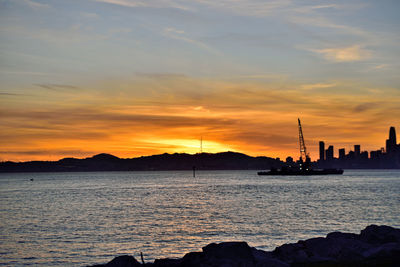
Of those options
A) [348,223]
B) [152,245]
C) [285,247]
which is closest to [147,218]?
[152,245]

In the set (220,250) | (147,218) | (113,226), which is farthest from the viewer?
(147,218)

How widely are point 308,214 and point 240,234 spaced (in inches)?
911

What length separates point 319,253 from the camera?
29.1 m

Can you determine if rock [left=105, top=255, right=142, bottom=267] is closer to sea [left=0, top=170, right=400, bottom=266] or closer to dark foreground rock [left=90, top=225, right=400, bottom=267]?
dark foreground rock [left=90, top=225, right=400, bottom=267]

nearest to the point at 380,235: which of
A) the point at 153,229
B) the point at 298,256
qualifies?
the point at 298,256

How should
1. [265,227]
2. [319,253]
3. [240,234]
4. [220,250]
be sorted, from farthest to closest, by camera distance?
[265,227] → [240,234] → [319,253] → [220,250]

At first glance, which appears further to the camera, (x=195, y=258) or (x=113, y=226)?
(x=113, y=226)

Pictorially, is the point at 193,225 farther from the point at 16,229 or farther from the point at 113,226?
the point at 16,229

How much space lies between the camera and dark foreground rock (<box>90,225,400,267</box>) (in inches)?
941

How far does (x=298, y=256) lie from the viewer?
92.1ft

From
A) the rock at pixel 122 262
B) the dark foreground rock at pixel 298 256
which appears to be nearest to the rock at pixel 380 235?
the dark foreground rock at pixel 298 256

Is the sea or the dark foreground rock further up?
the dark foreground rock

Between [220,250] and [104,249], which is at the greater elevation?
[220,250]

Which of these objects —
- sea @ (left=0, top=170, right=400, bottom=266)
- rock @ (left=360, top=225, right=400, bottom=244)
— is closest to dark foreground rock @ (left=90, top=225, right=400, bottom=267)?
rock @ (left=360, top=225, right=400, bottom=244)
